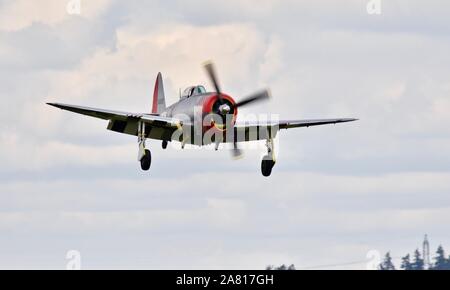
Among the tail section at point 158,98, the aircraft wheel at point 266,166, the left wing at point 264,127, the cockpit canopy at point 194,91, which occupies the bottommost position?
the aircraft wheel at point 266,166

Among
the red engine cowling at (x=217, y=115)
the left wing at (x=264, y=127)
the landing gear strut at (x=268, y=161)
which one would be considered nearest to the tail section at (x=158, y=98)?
the left wing at (x=264, y=127)

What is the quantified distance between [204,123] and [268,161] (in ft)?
13.3

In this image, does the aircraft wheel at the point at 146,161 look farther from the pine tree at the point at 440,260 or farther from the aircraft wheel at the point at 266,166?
the pine tree at the point at 440,260

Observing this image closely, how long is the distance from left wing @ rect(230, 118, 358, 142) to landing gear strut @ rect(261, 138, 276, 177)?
18.6 inches

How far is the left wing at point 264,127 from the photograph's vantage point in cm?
5991

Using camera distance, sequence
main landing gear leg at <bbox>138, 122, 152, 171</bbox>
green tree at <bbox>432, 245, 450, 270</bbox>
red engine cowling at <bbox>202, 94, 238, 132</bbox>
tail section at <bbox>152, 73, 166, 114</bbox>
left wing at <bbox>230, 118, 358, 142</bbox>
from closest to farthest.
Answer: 1. red engine cowling at <bbox>202, 94, 238, 132</bbox>
2. left wing at <bbox>230, 118, 358, 142</bbox>
3. main landing gear leg at <bbox>138, 122, 152, 171</bbox>
4. tail section at <bbox>152, 73, 166, 114</bbox>
5. green tree at <bbox>432, 245, 450, 270</bbox>

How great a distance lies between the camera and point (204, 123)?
5884cm

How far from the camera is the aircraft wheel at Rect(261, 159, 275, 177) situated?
198 ft

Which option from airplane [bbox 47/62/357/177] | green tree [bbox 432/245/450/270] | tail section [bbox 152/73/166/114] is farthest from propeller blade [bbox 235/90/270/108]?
green tree [bbox 432/245/450/270]

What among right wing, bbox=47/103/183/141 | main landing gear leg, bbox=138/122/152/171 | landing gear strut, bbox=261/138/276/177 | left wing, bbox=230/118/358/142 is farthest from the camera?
main landing gear leg, bbox=138/122/152/171

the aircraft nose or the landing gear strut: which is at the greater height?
the aircraft nose

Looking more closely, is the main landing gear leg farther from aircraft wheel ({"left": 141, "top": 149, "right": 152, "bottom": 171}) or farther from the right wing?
the right wing

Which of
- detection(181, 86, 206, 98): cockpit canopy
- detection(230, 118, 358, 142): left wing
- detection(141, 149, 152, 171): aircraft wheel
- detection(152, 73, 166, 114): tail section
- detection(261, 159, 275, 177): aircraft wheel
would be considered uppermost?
detection(152, 73, 166, 114): tail section
